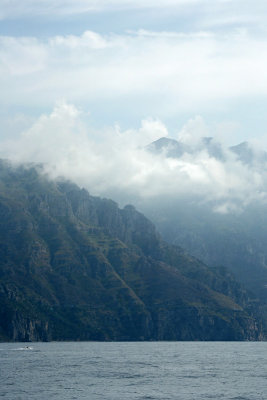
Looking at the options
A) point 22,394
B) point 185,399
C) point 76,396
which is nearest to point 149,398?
point 185,399

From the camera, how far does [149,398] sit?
190750 millimetres

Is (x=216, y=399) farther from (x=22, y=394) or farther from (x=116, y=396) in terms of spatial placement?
(x=22, y=394)

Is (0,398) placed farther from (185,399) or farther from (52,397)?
(185,399)

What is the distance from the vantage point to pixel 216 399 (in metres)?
190

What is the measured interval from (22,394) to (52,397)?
11.4m

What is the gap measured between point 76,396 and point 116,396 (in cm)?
1214

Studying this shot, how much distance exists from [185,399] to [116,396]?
21.2 metres

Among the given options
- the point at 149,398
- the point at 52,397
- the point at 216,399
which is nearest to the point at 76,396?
the point at 52,397

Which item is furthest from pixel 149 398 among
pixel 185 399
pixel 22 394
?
pixel 22 394

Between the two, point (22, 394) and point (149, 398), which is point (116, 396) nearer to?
point (149, 398)

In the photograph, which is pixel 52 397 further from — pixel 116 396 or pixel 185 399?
pixel 185 399

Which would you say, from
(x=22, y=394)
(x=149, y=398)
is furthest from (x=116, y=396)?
(x=22, y=394)

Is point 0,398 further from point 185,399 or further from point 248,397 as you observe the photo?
point 248,397

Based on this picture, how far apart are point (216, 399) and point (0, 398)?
6335 centimetres
